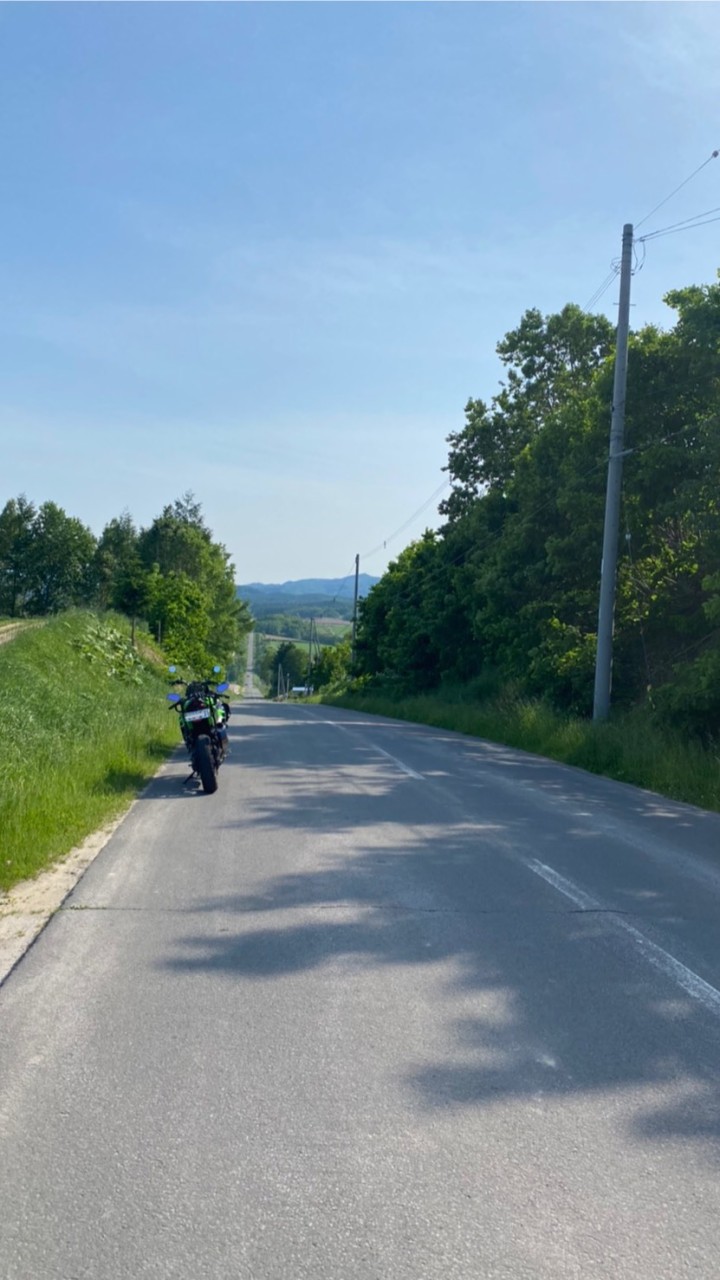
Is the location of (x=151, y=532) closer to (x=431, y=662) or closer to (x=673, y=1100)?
(x=431, y=662)

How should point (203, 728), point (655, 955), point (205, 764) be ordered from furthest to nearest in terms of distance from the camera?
point (203, 728) → point (205, 764) → point (655, 955)

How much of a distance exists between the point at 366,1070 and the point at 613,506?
1816cm

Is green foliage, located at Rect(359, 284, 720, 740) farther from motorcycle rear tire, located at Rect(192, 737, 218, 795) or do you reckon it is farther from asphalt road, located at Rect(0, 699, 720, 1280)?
asphalt road, located at Rect(0, 699, 720, 1280)

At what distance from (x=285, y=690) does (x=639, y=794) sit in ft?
451

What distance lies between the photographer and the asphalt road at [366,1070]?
11.6ft

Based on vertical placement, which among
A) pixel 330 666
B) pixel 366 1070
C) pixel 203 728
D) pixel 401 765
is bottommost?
pixel 330 666

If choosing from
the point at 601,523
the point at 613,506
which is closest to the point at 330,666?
the point at 601,523

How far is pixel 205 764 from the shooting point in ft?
44.2

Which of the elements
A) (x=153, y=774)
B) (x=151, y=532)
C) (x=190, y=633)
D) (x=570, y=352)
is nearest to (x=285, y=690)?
(x=151, y=532)

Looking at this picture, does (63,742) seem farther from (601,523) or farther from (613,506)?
(601,523)

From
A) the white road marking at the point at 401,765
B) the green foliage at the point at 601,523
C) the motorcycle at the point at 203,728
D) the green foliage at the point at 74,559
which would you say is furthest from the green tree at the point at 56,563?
the motorcycle at the point at 203,728

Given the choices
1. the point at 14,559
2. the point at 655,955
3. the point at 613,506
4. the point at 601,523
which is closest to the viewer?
the point at 655,955

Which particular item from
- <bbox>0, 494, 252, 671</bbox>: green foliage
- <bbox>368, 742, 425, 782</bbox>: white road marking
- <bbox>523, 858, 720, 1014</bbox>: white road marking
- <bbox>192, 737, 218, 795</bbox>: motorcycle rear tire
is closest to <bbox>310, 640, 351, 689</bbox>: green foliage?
<bbox>0, 494, 252, 671</bbox>: green foliage

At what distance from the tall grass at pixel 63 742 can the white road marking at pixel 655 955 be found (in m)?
4.11
